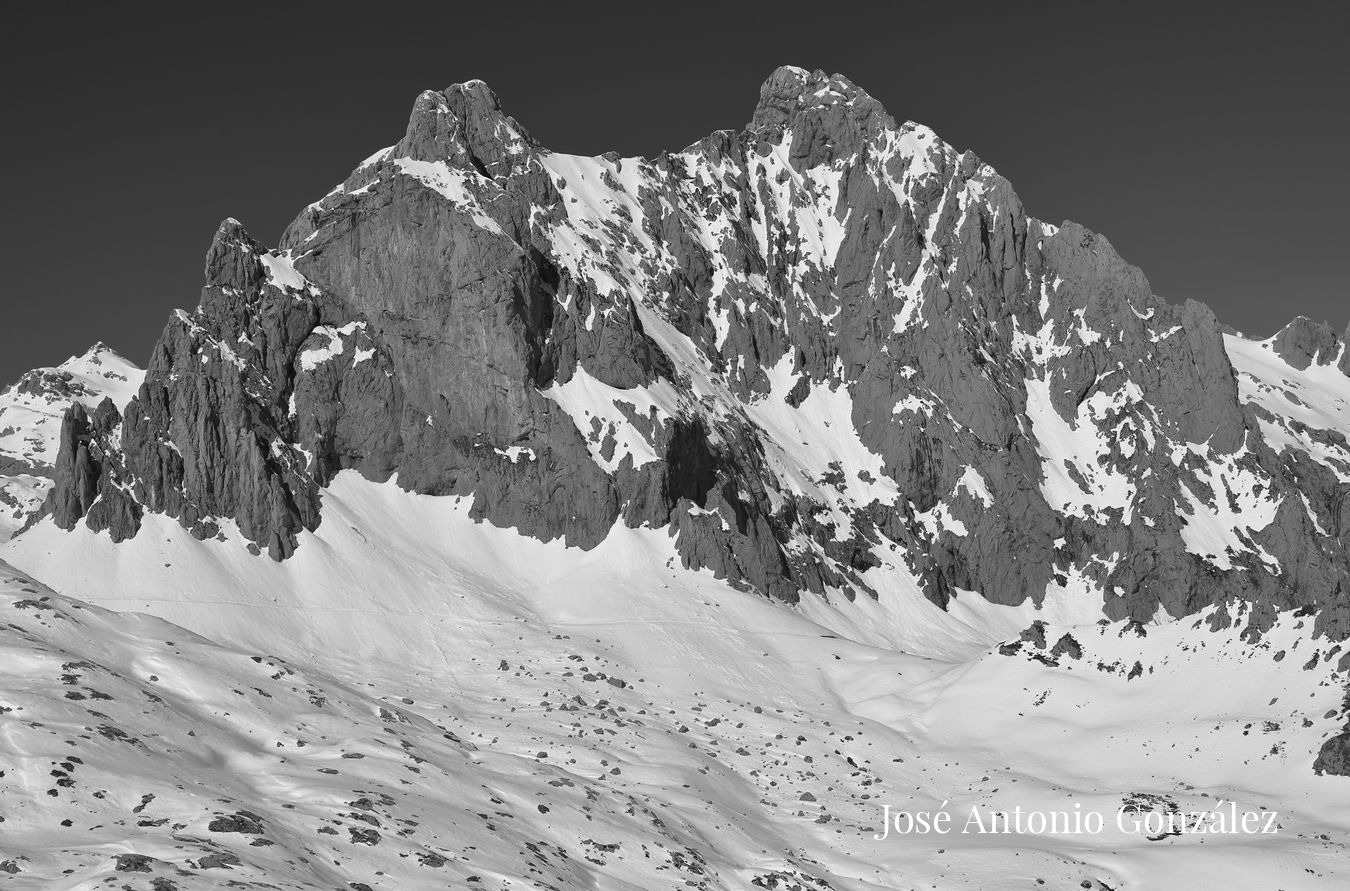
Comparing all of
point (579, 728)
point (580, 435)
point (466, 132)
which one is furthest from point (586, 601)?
point (466, 132)

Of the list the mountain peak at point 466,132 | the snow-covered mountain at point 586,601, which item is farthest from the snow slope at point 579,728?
the mountain peak at point 466,132

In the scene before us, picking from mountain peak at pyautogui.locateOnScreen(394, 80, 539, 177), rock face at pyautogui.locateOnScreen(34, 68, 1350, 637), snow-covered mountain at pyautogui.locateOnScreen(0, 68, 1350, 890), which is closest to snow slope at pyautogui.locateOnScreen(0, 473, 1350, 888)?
snow-covered mountain at pyautogui.locateOnScreen(0, 68, 1350, 890)

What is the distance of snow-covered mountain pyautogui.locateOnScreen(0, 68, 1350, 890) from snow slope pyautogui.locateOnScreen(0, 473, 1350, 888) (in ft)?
1.10

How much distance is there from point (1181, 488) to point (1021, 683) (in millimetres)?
109589

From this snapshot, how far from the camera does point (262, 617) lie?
4781 inches

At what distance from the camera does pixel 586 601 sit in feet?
450

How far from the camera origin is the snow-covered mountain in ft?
170

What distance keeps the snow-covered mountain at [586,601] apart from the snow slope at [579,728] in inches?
13.2

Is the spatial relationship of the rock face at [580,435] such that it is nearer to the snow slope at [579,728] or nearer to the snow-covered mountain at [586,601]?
the snow-covered mountain at [586,601]

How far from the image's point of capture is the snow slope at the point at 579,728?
1747 inches

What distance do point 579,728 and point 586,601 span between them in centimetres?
4879

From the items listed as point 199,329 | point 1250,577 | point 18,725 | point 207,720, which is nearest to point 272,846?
point 18,725

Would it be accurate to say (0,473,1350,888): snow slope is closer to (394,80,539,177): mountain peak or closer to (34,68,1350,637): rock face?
(34,68,1350,637): rock face

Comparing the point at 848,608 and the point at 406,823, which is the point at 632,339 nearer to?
the point at 848,608
